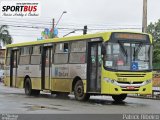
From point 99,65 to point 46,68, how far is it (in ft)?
17.1

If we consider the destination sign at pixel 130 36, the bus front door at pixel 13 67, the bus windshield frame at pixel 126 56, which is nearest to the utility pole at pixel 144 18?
the bus front door at pixel 13 67

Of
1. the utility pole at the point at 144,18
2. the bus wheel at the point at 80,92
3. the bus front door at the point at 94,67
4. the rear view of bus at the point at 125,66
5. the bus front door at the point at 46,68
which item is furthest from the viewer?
the utility pole at the point at 144,18

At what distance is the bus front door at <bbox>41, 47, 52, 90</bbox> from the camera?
83.0 feet

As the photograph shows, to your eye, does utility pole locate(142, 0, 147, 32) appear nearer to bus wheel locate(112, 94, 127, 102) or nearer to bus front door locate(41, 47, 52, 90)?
bus front door locate(41, 47, 52, 90)

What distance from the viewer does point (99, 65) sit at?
2109 cm

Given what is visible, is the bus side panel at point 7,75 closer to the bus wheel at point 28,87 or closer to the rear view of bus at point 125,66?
the bus wheel at point 28,87

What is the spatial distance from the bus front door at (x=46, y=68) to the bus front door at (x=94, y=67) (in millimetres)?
4042

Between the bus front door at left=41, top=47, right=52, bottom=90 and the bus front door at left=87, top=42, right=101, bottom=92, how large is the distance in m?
4.04

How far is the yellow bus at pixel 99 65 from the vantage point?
67.5 ft

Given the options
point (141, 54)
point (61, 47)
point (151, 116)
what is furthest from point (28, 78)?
point (151, 116)

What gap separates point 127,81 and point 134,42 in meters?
1.83

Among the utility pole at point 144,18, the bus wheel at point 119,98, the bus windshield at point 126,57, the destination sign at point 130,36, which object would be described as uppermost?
the utility pole at point 144,18

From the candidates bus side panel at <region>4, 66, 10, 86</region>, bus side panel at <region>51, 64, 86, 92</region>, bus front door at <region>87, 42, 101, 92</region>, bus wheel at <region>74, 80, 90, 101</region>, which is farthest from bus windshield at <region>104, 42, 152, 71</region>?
bus side panel at <region>4, 66, 10, 86</region>

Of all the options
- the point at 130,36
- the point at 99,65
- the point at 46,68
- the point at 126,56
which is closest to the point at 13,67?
the point at 46,68
